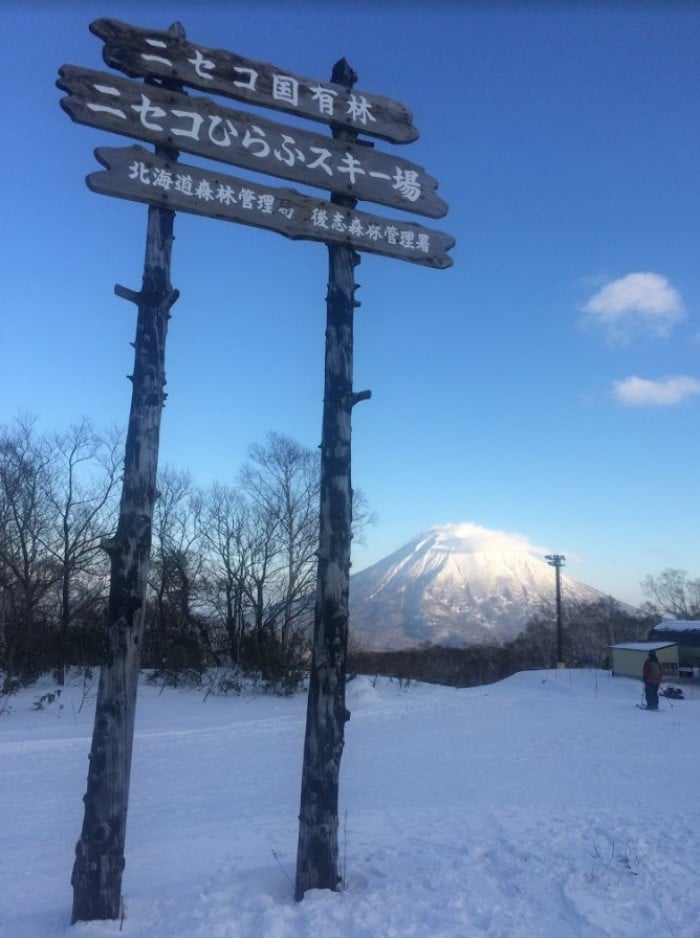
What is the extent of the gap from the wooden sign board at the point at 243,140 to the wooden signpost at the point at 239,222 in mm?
11

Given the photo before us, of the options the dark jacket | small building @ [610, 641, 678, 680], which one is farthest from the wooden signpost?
small building @ [610, 641, 678, 680]

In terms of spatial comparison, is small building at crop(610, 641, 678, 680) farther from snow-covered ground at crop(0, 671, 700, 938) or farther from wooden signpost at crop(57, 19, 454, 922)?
wooden signpost at crop(57, 19, 454, 922)

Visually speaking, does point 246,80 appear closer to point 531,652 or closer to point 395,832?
point 395,832

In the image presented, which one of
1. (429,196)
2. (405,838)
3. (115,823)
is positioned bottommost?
(405,838)

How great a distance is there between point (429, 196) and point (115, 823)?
18.0 ft

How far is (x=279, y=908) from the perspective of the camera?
15.6 ft

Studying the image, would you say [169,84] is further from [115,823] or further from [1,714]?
[1,714]

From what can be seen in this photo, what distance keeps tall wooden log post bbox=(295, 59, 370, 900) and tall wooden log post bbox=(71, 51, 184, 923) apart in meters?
1.25

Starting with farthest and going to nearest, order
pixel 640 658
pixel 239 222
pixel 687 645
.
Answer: pixel 687 645
pixel 640 658
pixel 239 222

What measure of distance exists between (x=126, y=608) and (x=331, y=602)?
1475mm

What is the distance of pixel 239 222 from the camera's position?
5789mm

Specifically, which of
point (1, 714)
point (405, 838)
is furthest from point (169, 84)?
point (1, 714)

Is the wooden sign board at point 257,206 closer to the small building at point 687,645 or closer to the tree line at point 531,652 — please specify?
the tree line at point 531,652

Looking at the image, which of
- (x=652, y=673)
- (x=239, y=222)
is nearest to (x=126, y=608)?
(x=239, y=222)
